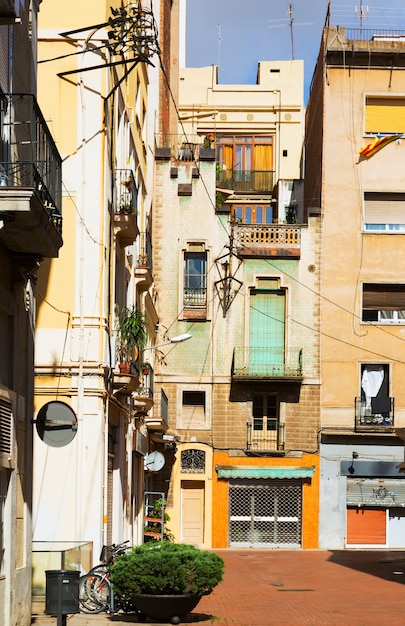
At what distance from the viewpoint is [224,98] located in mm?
55000

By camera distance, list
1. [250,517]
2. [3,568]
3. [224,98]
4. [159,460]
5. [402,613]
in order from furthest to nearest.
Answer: [224,98] → [250,517] → [159,460] → [402,613] → [3,568]

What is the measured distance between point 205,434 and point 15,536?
1077 inches

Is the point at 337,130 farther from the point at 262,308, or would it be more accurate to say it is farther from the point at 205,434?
the point at 205,434

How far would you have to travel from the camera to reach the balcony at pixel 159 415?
35875 mm

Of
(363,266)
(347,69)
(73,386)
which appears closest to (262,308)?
(363,266)

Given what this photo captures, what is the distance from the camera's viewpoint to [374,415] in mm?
40500

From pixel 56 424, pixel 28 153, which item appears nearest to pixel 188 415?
pixel 56 424

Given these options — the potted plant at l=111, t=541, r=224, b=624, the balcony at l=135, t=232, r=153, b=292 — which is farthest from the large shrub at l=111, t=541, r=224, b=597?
the balcony at l=135, t=232, r=153, b=292

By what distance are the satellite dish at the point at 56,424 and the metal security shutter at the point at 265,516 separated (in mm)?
26624

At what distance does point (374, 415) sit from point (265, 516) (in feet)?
16.6

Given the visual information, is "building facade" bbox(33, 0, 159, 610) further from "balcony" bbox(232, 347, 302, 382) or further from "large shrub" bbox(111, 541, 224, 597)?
"balcony" bbox(232, 347, 302, 382)

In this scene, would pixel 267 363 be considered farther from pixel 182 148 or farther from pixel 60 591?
pixel 60 591

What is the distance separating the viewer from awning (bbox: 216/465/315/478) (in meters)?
40.1

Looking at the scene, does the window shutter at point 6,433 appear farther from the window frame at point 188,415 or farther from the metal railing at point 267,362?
the window frame at point 188,415
